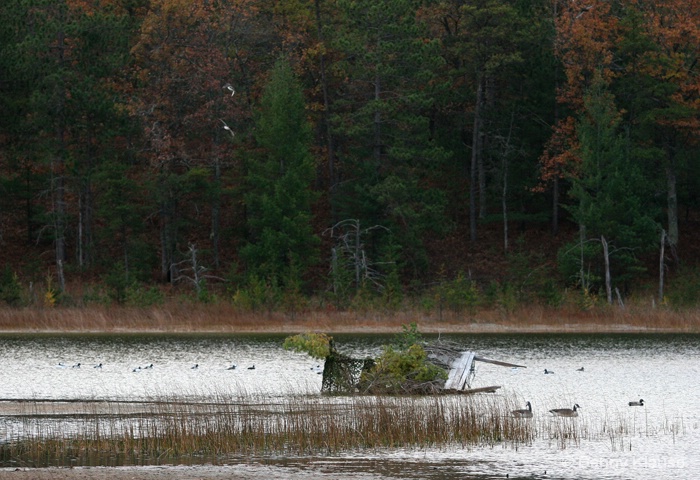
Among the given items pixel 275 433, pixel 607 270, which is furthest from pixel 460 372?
pixel 607 270

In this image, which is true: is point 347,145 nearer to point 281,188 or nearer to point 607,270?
point 281,188

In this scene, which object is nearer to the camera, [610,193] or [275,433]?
[275,433]

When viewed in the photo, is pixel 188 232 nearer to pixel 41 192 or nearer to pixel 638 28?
pixel 41 192

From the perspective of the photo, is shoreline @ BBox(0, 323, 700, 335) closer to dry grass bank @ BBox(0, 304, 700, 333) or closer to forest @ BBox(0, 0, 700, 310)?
dry grass bank @ BBox(0, 304, 700, 333)

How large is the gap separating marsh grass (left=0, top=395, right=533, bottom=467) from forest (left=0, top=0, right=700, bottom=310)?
3477 centimetres

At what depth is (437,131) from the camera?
77500 millimetres

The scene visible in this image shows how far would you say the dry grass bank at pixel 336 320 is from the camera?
55.9m

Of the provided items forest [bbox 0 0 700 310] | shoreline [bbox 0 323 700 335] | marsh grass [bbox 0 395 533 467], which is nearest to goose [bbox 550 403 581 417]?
marsh grass [bbox 0 395 533 467]

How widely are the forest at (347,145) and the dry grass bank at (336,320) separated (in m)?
2.09

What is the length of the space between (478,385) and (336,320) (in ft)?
74.5

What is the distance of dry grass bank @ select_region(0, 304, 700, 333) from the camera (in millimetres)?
55875

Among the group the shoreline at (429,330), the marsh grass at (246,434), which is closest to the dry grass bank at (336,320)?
the shoreline at (429,330)

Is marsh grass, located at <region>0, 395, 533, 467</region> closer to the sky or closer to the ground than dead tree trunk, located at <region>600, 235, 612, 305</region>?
closer to the ground

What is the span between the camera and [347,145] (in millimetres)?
75562
